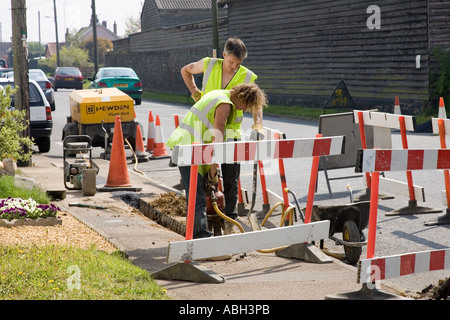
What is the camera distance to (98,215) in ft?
28.2

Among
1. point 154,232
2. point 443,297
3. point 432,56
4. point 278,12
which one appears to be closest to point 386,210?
point 154,232

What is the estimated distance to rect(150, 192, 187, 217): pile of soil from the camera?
8.88 m

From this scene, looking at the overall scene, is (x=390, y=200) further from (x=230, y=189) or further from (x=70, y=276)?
(x=70, y=276)

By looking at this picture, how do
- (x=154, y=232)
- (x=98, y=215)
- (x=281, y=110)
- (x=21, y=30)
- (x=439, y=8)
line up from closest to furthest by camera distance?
(x=154, y=232)
(x=98, y=215)
(x=21, y=30)
(x=439, y=8)
(x=281, y=110)

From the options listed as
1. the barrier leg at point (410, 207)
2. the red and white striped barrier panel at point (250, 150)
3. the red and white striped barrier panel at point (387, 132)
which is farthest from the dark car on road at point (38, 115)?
the red and white striped barrier panel at point (250, 150)

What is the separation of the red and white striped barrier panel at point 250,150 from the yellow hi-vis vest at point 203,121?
1.48ft

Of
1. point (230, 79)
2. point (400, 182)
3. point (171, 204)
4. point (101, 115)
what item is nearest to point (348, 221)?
point (230, 79)

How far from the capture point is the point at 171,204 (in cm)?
922

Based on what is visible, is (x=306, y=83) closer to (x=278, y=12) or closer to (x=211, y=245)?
(x=278, y=12)

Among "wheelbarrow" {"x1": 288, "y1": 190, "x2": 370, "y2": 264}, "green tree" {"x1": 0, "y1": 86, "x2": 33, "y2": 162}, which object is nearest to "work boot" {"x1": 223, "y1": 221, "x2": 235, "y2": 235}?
"wheelbarrow" {"x1": 288, "y1": 190, "x2": 370, "y2": 264}

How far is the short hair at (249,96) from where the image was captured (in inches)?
242

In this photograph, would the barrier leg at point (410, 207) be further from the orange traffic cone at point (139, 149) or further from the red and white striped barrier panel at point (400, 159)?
the orange traffic cone at point (139, 149)

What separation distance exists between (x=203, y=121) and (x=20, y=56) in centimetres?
803

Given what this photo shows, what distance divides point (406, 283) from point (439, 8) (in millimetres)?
17132
